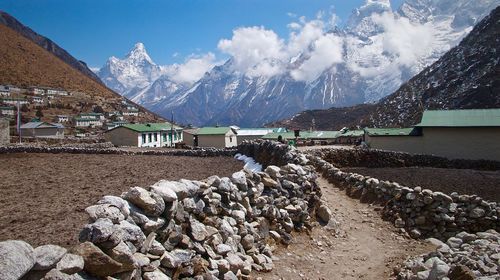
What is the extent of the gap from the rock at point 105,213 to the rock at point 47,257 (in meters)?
0.84

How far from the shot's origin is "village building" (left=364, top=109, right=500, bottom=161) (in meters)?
Result: 33.2

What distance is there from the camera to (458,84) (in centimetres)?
12469

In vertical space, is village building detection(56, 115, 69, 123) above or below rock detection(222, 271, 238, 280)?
above

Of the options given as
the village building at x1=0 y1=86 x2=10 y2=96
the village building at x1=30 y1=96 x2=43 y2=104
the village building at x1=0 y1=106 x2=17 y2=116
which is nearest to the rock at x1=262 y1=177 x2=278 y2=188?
the village building at x1=0 y1=106 x2=17 y2=116

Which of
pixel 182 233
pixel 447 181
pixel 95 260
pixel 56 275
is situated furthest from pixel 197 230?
pixel 447 181

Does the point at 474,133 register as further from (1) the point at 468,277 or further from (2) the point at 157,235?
(2) the point at 157,235

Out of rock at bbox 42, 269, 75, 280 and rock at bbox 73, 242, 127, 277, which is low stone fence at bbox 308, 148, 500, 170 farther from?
rock at bbox 42, 269, 75, 280

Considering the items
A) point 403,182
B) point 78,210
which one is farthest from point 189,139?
point 78,210

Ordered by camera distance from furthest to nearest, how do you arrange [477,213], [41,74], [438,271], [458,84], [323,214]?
[41,74]
[458,84]
[477,213]
[323,214]
[438,271]

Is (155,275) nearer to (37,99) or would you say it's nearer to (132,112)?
(37,99)

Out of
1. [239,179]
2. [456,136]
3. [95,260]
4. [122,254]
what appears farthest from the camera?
[456,136]

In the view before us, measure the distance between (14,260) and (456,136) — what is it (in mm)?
38158

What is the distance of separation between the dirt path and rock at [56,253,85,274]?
440 cm

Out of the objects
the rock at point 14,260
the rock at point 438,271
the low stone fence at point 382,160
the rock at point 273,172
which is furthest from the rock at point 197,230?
the low stone fence at point 382,160
